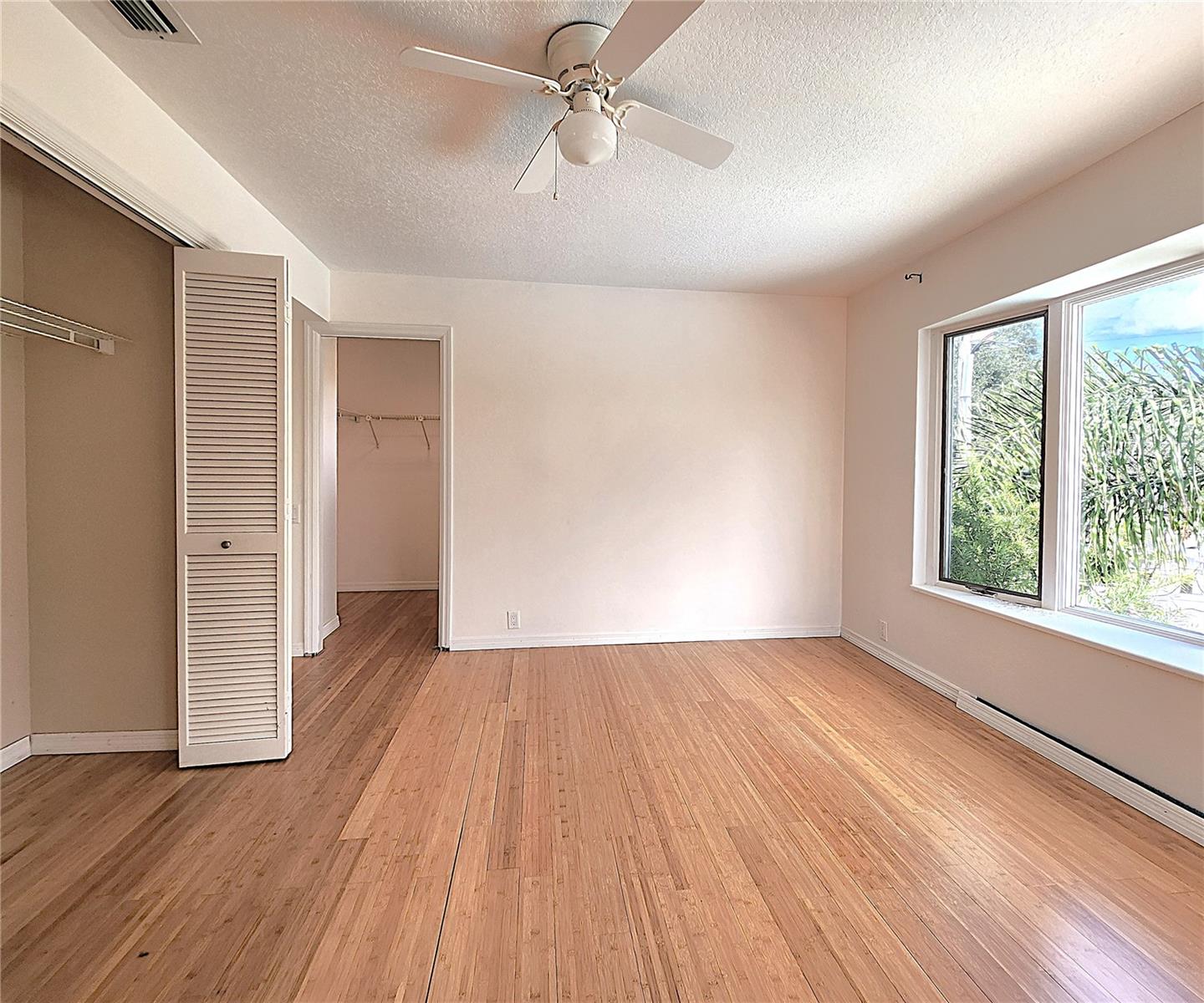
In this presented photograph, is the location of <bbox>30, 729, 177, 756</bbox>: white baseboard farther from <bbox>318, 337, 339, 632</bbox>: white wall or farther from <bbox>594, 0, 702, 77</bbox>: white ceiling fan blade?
<bbox>594, 0, 702, 77</bbox>: white ceiling fan blade

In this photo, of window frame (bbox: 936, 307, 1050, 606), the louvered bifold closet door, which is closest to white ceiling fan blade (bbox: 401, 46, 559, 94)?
the louvered bifold closet door

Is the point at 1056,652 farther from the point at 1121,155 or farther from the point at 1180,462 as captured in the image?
the point at 1121,155

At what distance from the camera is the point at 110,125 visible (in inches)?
72.4

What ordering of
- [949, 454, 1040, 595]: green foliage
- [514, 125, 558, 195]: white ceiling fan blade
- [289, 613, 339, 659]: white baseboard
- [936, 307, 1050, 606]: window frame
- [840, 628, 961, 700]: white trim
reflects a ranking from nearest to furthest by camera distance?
1. [514, 125, 558, 195]: white ceiling fan blade
2. [936, 307, 1050, 606]: window frame
3. [949, 454, 1040, 595]: green foliage
4. [840, 628, 961, 700]: white trim
5. [289, 613, 339, 659]: white baseboard

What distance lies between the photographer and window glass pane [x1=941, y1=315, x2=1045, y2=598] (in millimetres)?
2994

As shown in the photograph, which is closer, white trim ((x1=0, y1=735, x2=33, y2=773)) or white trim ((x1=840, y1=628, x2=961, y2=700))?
white trim ((x1=0, y1=735, x2=33, y2=773))

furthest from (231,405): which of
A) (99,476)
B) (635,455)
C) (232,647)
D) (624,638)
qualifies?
(624,638)

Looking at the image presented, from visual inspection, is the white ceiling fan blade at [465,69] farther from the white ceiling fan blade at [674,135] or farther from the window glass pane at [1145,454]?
the window glass pane at [1145,454]

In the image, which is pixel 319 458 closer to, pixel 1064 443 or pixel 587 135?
pixel 587 135

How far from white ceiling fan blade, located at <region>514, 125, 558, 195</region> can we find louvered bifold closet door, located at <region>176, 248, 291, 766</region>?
112 centimetres

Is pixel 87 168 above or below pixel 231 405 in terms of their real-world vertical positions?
above

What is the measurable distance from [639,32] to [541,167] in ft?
2.48

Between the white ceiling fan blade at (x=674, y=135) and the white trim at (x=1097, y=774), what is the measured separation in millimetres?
2784

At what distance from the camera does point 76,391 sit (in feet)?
8.19
